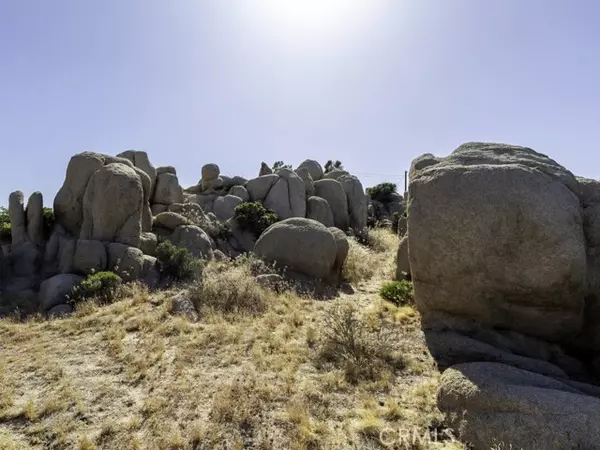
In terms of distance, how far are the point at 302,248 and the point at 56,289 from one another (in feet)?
25.2

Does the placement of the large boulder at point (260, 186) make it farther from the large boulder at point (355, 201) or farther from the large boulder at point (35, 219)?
the large boulder at point (35, 219)

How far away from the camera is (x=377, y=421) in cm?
596

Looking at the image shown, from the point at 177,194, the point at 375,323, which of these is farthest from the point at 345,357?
the point at 177,194

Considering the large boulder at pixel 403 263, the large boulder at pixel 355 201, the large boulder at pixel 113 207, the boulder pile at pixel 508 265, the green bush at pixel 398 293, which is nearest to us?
the boulder pile at pixel 508 265


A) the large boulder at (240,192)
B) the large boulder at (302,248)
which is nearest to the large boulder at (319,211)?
the large boulder at (240,192)

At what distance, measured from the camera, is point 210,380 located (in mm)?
7324

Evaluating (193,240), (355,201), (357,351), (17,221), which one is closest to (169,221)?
(193,240)

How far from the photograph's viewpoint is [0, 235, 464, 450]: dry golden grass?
5930 millimetres

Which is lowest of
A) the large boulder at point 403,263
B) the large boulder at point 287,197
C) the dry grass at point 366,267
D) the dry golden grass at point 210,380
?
the dry golden grass at point 210,380

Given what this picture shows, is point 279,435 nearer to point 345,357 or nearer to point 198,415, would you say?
point 198,415

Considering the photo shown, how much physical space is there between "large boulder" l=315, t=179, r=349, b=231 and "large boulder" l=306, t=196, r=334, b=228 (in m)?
1.31

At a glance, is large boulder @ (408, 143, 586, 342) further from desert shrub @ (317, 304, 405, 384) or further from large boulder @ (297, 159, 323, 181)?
large boulder @ (297, 159, 323, 181)

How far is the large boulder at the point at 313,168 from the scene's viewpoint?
30025mm

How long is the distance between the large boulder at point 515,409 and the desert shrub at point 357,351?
4.61 feet
